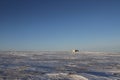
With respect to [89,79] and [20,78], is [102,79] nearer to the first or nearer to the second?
[89,79]

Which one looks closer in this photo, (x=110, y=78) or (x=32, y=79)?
(x=32, y=79)

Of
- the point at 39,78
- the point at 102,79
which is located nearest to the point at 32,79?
the point at 39,78

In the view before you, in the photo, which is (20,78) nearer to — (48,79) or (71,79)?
(48,79)

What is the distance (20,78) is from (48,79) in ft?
4.11

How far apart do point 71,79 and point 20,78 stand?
2266mm

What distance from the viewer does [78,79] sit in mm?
9000

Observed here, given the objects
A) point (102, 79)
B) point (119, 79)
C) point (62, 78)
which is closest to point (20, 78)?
point (62, 78)

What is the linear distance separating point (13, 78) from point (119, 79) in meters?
4.78

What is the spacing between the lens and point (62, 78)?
9102 mm

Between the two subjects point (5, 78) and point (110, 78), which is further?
point (110, 78)

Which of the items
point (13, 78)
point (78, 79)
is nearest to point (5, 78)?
A: point (13, 78)

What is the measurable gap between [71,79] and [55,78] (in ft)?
2.40

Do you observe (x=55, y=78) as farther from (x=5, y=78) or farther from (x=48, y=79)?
(x=5, y=78)

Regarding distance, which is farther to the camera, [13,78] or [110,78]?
[110,78]
